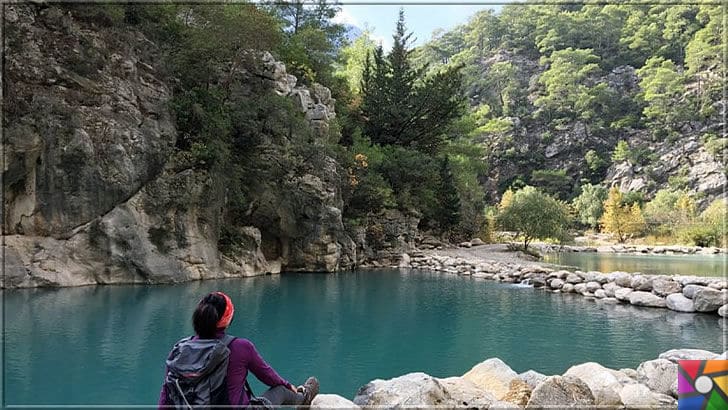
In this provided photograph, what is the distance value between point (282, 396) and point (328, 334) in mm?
4592

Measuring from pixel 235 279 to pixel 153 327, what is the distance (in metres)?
7.01

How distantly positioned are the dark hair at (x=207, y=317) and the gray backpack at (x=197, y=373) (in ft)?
0.14

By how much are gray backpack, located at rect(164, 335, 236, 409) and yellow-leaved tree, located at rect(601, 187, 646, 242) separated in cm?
4163

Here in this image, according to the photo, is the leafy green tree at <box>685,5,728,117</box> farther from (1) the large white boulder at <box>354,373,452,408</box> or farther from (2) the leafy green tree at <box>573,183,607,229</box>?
(1) the large white boulder at <box>354,373,452,408</box>

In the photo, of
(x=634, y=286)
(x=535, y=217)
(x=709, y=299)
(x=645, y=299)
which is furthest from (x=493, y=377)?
(x=535, y=217)

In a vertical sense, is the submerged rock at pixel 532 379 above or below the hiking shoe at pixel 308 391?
below

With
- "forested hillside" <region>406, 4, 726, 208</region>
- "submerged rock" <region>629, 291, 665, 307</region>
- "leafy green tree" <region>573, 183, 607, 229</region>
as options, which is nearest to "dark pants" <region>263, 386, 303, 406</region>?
"submerged rock" <region>629, 291, 665, 307</region>

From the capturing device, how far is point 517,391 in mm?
3951

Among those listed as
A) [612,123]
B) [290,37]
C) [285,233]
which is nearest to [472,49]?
[612,123]

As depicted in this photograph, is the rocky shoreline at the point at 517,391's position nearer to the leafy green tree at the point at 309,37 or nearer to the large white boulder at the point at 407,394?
the large white boulder at the point at 407,394

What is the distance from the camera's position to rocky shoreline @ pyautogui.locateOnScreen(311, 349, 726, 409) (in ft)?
11.8

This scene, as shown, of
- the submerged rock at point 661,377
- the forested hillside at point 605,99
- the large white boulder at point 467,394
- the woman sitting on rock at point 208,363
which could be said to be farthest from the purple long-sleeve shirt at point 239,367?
the forested hillside at point 605,99

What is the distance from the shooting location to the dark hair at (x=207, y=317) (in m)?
2.46

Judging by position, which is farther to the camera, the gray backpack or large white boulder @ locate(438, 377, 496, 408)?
large white boulder @ locate(438, 377, 496, 408)
